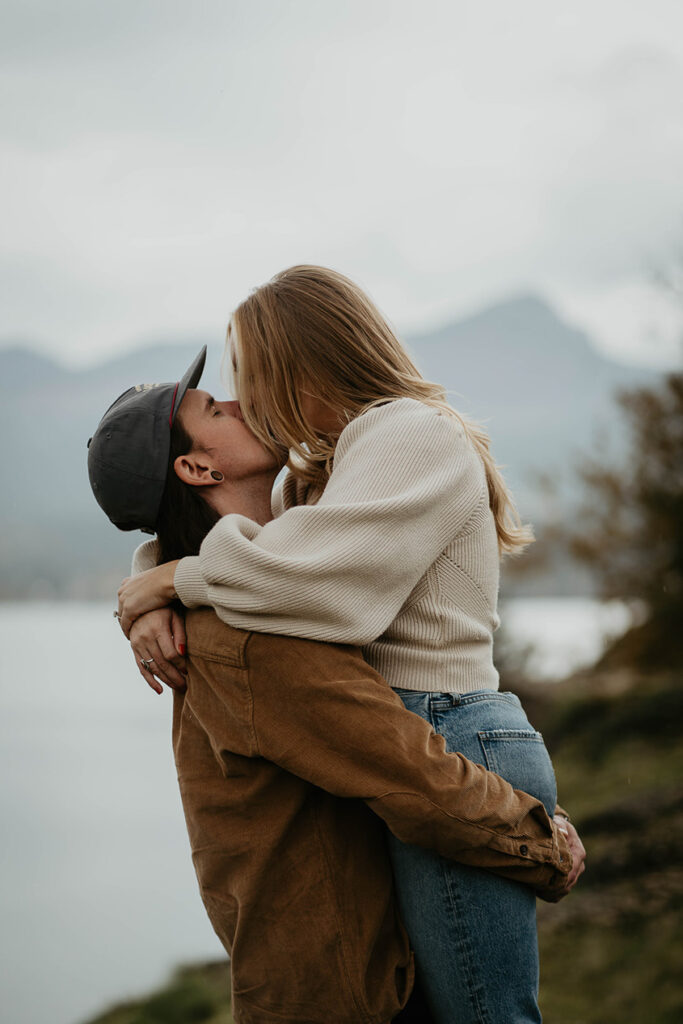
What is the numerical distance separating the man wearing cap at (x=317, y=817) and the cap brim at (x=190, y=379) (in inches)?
12.9

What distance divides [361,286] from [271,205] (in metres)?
3.75

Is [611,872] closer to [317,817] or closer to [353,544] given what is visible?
[317,817]

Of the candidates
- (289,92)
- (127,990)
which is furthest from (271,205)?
(127,990)

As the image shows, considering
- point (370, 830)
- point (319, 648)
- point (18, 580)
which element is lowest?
point (18, 580)

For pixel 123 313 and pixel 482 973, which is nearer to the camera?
pixel 482 973

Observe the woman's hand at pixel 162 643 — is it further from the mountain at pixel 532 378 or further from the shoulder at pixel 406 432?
the mountain at pixel 532 378

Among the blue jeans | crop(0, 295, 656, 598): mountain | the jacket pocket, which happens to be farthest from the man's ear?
crop(0, 295, 656, 598): mountain

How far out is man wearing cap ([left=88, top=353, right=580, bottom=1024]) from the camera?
1.15 metres

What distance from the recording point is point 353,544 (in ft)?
3.80

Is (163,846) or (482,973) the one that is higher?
(482,973)

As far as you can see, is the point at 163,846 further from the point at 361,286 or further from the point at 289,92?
the point at 361,286

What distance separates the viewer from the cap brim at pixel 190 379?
1425 mm

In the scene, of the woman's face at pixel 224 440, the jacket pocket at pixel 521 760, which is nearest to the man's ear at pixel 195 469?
the woman's face at pixel 224 440

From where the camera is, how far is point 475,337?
7.27 metres
